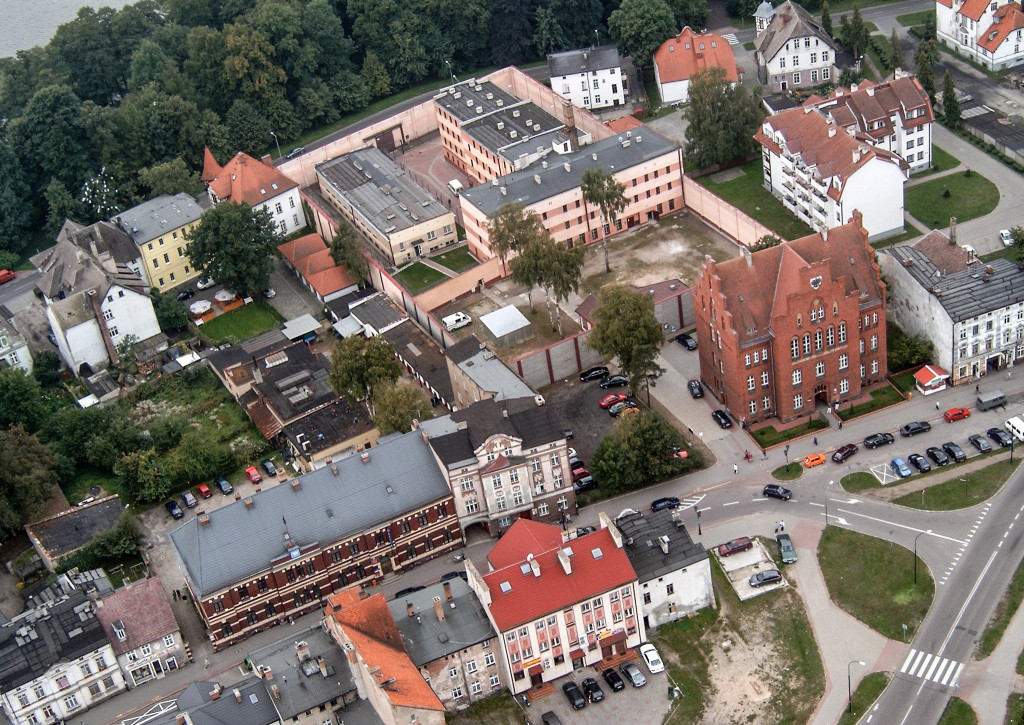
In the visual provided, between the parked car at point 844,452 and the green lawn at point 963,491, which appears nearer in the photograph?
the green lawn at point 963,491

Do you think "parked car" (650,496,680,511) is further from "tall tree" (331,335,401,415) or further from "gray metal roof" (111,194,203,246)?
"gray metal roof" (111,194,203,246)

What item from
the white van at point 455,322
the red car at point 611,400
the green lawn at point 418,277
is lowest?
the red car at point 611,400

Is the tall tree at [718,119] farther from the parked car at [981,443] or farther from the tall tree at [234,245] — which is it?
the parked car at [981,443]

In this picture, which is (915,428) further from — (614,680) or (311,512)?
(311,512)

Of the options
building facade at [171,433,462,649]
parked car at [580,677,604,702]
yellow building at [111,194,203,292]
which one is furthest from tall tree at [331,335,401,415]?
parked car at [580,677,604,702]

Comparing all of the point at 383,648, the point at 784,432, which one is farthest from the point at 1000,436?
the point at 383,648

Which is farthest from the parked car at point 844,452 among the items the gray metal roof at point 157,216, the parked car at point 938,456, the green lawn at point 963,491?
the gray metal roof at point 157,216

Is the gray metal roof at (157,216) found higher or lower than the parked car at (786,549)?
higher
